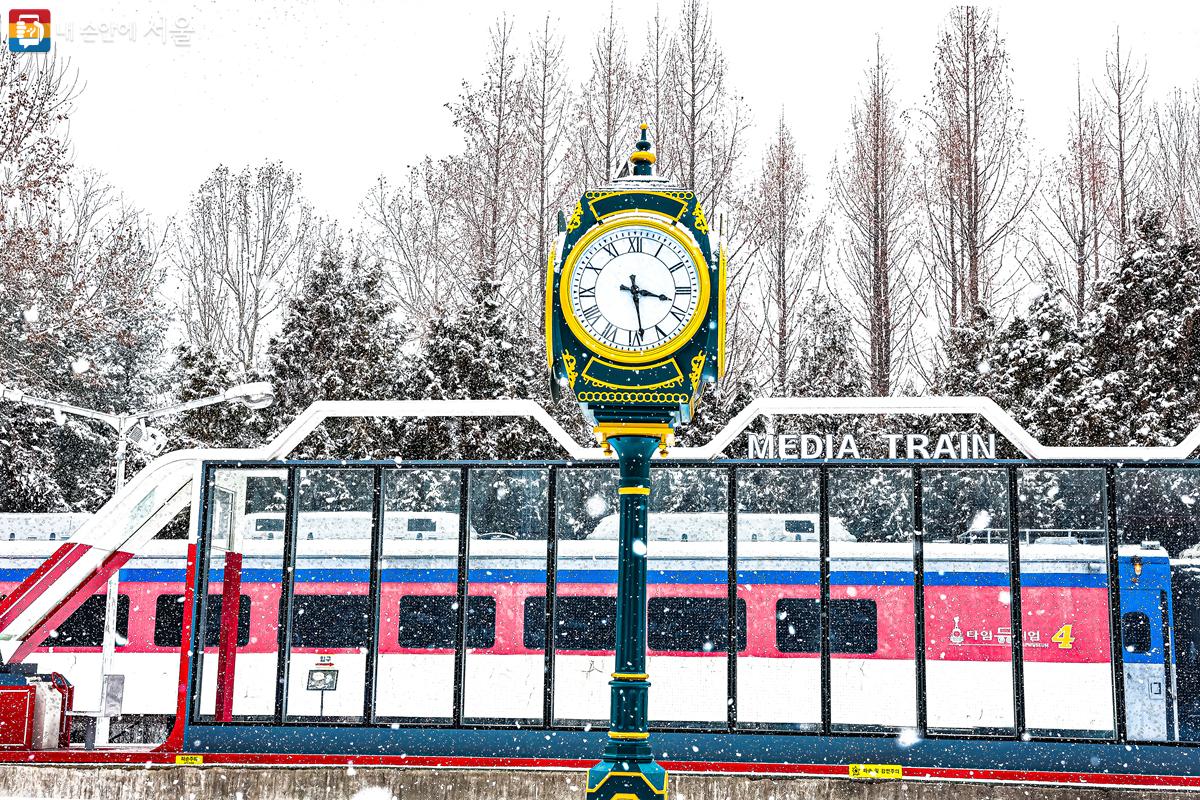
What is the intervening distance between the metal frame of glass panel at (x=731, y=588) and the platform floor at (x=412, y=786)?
0.42 m

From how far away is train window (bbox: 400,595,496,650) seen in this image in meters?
12.2

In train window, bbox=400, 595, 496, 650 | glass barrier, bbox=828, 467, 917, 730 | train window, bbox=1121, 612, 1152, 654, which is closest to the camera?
glass barrier, bbox=828, 467, 917, 730

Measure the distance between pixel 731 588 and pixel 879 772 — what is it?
80.3 inches

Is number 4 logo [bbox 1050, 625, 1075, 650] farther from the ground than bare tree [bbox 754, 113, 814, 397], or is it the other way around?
bare tree [bbox 754, 113, 814, 397]

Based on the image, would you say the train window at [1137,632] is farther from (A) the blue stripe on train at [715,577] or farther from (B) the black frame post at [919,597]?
(B) the black frame post at [919,597]

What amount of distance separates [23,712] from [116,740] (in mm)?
7921

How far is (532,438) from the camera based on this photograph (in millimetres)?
32188

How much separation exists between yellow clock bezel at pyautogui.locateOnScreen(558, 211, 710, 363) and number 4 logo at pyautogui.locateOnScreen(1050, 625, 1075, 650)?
702 centimetres

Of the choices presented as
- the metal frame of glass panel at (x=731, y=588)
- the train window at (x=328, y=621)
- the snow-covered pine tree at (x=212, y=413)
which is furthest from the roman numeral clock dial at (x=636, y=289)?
the snow-covered pine tree at (x=212, y=413)

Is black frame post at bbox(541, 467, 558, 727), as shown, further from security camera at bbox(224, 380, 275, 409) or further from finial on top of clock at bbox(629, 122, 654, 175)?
security camera at bbox(224, 380, 275, 409)

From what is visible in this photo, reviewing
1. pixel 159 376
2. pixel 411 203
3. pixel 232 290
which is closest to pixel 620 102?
pixel 411 203

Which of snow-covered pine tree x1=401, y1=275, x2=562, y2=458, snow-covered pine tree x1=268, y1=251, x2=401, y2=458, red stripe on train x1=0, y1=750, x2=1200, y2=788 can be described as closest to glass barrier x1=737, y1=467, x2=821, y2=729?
red stripe on train x1=0, y1=750, x2=1200, y2=788

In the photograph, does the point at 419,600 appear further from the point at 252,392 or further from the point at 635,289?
the point at 252,392

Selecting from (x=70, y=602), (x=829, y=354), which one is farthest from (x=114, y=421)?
(x=829, y=354)
